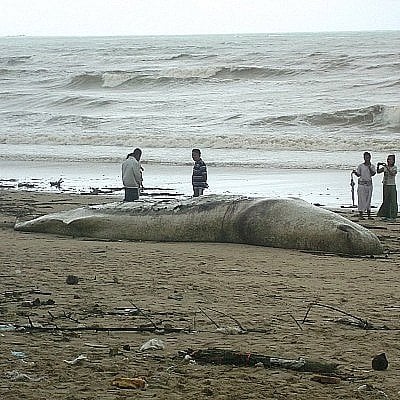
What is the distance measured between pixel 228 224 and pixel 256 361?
6010mm

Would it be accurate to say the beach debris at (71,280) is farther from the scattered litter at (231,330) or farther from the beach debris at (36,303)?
the scattered litter at (231,330)

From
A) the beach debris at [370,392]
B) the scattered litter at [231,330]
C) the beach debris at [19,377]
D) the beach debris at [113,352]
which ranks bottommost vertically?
the scattered litter at [231,330]

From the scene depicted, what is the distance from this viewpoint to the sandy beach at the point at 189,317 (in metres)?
4.65

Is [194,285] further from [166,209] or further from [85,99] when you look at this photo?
[85,99]

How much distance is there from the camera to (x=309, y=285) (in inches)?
314

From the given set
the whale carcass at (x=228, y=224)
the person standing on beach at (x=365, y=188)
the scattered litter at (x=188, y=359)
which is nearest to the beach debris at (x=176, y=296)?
the scattered litter at (x=188, y=359)

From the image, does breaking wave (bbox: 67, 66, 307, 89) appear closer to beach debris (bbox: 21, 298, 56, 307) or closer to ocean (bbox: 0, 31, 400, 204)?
ocean (bbox: 0, 31, 400, 204)

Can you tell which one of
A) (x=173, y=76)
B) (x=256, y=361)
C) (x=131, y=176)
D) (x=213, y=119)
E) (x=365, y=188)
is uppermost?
(x=173, y=76)

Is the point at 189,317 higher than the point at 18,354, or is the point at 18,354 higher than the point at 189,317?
the point at 18,354

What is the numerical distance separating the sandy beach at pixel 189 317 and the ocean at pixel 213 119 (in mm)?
8149

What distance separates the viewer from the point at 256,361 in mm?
5047

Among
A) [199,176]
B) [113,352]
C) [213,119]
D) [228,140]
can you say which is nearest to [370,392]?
[113,352]

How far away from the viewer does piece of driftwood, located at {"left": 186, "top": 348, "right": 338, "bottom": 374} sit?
16.3 feet

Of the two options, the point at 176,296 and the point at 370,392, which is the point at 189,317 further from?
the point at 370,392
